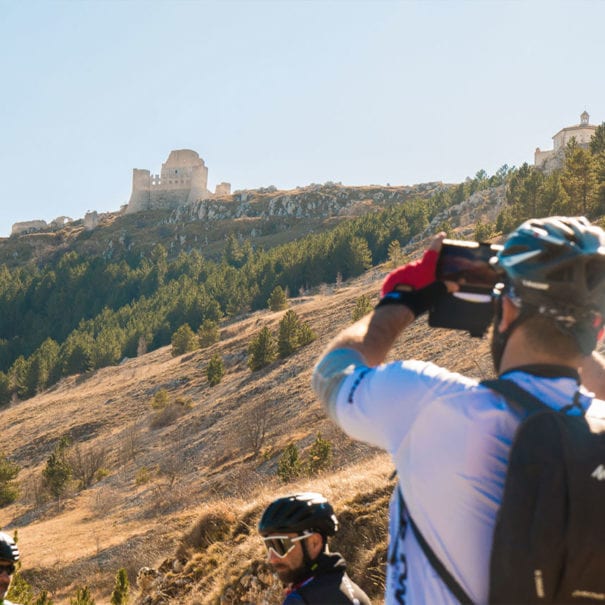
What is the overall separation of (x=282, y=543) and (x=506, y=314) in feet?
7.90

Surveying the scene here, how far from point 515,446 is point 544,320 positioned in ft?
1.34

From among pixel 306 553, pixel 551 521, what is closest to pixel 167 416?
pixel 306 553

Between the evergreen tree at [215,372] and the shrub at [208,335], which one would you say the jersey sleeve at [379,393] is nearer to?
the evergreen tree at [215,372]

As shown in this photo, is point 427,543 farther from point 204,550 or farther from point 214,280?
point 214,280

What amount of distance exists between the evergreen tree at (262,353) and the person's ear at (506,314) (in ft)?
139

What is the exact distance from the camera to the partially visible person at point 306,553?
11.5 feet

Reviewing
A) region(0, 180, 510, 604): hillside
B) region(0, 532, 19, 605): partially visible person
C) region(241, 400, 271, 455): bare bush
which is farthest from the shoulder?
region(241, 400, 271, 455): bare bush

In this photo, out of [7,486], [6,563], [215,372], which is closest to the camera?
[6,563]

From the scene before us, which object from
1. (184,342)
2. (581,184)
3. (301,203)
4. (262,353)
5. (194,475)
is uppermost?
(581,184)

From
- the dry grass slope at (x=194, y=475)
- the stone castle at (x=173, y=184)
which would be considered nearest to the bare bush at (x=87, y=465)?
the dry grass slope at (x=194, y=475)

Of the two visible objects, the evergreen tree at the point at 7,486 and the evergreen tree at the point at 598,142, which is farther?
the evergreen tree at the point at 598,142

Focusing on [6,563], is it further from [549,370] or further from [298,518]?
[549,370]

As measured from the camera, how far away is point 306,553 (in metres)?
3.77

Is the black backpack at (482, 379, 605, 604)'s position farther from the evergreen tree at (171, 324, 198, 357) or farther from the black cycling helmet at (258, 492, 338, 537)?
the evergreen tree at (171, 324, 198, 357)
